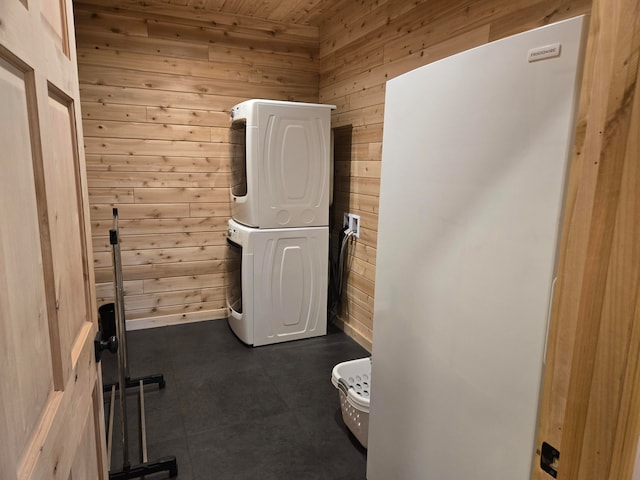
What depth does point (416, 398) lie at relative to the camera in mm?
1357

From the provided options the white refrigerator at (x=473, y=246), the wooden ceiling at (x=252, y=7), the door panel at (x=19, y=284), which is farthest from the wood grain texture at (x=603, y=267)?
the wooden ceiling at (x=252, y=7)

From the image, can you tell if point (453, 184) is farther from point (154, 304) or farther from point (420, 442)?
point (154, 304)

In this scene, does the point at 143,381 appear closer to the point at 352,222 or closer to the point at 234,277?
the point at 234,277

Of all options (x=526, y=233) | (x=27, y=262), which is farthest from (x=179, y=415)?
(x=526, y=233)

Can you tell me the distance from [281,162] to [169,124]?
1.05 meters

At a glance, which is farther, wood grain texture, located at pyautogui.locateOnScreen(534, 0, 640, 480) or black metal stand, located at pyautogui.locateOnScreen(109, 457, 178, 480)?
black metal stand, located at pyautogui.locateOnScreen(109, 457, 178, 480)

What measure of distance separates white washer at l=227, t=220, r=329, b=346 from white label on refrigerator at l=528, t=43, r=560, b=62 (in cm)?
232

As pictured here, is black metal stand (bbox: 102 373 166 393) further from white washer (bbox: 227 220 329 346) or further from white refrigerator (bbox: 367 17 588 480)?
white refrigerator (bbox: 367 17 588 480)

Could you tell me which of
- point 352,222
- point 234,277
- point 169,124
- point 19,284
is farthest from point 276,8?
point 19,284

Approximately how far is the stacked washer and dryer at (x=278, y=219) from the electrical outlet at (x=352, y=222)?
6.8 inches

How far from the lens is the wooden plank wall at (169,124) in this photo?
3102mm

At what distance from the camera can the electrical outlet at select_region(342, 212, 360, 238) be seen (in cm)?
314

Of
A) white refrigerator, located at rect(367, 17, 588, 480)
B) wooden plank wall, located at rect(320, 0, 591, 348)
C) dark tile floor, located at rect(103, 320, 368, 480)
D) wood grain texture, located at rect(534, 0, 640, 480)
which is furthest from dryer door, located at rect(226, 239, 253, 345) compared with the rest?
wood grain texture, located at rect(534, 0, 640, 480)

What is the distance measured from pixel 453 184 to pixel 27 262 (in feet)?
3.20
